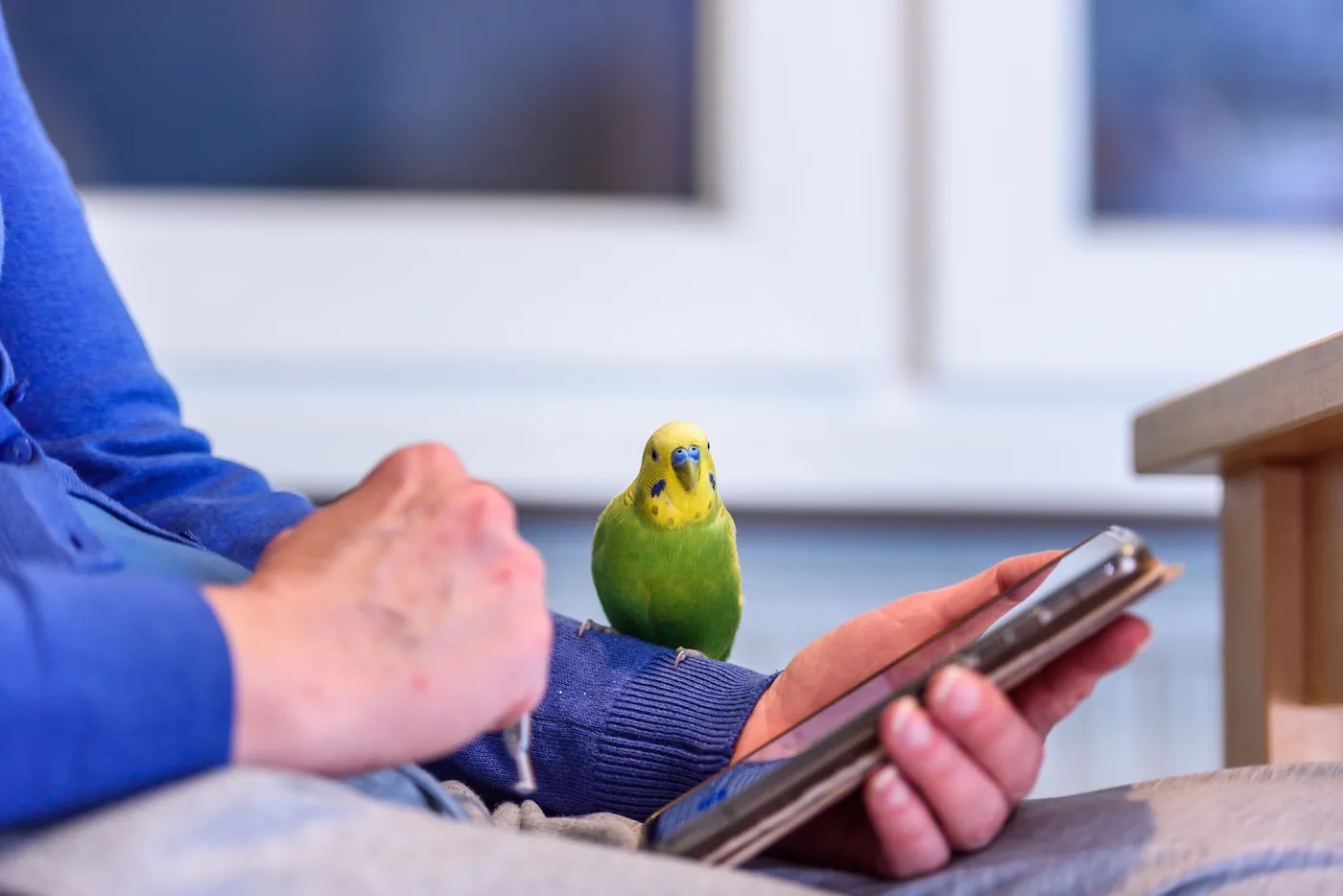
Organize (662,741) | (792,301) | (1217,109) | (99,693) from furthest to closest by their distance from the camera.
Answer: (1217,109) < (792,301) < (662,741) < (99,693)

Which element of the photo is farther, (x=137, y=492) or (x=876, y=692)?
(x=137, y=492)

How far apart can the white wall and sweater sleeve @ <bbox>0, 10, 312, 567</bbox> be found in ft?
1.89

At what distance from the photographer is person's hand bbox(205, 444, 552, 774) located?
11.7 inches

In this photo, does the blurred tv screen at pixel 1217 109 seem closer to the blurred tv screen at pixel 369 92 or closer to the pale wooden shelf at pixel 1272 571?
the blurred tv screen at pixel 369 92

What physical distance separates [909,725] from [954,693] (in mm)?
17

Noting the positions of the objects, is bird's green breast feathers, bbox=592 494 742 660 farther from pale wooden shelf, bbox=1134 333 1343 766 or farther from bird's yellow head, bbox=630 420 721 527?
pale wooden shelf, bbox=1134 333 1343 766

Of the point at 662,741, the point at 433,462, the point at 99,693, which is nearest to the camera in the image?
the point at 99,693

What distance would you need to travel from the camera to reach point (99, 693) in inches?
10.8

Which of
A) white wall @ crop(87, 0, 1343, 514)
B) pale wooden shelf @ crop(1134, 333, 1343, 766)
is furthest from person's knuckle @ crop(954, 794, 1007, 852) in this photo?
white wall @ crop(87, 0, 1343, 514)

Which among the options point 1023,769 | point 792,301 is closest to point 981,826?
point 1023,769

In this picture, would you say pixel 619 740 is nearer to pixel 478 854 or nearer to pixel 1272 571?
pixel 478 854

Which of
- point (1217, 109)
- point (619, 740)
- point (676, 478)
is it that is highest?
point (1217, 109)

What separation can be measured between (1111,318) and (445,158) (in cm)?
74

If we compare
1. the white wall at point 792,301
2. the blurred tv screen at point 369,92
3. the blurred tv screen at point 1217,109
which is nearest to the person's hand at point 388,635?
the white wall at point 792,301
